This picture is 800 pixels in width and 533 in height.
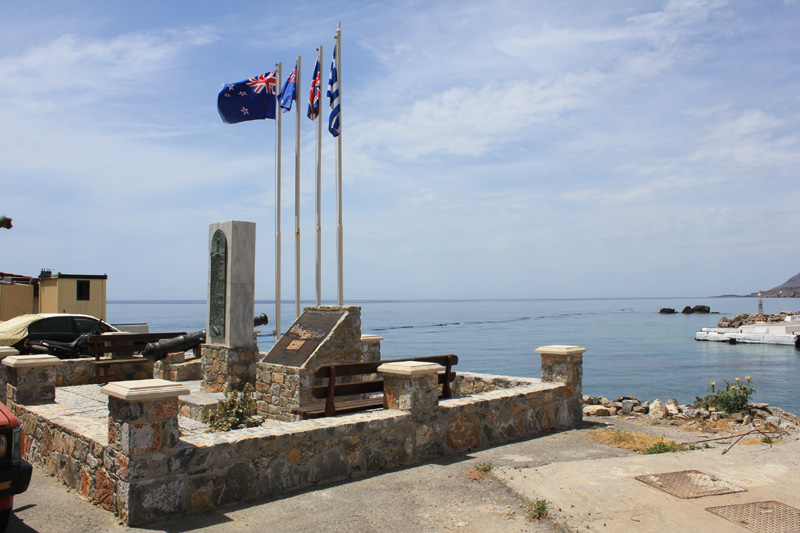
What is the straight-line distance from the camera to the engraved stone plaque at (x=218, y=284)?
1080cm

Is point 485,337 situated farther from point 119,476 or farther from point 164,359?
point 119,476

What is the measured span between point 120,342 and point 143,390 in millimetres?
9085

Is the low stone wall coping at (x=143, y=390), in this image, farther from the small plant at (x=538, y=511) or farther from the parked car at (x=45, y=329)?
the parked car at (x=45, y=329)

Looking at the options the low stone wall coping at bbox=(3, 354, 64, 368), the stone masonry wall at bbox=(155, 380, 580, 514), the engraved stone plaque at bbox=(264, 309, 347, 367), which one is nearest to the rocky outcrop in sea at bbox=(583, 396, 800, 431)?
the stone masonry wall at bbox=(155, 380, 580, 514)

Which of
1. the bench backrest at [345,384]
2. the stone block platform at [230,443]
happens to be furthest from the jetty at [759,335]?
the bench backrest at [345,384]

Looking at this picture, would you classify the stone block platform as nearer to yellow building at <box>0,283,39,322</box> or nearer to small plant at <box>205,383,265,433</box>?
small plant at <box>205,383,265,433</box>

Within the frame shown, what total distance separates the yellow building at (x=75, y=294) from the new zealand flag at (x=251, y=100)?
9574mm

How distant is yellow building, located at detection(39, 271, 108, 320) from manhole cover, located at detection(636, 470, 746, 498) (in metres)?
19.6

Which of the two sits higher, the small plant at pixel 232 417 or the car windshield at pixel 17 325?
the car windshield at pixel 17 325

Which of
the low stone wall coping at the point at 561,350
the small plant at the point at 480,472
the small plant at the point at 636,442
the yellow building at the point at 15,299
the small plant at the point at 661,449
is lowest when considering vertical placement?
the small plant at the point at 636,442

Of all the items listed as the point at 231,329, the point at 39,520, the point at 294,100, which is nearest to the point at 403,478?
the point at 39,520

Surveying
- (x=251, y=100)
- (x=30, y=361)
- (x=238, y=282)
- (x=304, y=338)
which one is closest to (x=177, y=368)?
(x=238, y=282)

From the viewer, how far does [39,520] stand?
471 cm

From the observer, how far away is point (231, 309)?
1063 cm
